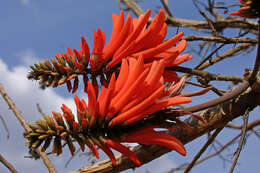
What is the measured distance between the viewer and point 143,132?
0.53 meters

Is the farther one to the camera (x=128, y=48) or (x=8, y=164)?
(x=8, y=164)

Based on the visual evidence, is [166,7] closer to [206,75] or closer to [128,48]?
[206,75]

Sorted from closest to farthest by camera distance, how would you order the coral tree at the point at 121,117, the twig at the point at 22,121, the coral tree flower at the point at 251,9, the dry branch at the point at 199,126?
the coral tree at the point at 121,117
the coral tree flower at the point at 251,9
the dry branch at the point at 199,126
the twig at the point at 22,121

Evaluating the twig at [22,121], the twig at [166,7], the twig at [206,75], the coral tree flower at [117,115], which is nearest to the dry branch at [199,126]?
the twig at [206,75]

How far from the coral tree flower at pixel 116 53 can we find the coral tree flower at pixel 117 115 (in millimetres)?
153

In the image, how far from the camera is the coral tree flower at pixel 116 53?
680 mm

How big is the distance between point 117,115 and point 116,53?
214 mm

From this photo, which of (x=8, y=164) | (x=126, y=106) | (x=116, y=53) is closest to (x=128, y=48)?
(x=116, y=53)

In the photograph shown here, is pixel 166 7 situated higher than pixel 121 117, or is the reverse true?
pixel 166 7

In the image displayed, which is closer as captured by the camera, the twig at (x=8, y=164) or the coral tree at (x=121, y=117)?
the coral tree at (x=121, y=117)

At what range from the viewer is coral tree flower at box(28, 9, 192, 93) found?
0.68 m

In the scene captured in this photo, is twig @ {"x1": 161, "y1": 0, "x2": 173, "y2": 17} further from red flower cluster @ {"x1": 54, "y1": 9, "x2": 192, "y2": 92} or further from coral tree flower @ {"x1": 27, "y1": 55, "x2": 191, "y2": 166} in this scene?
coral tree flower @ {"x1": 27, "y1": 55, "x2": 191, "y2": 166}

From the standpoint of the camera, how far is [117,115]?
538 mm

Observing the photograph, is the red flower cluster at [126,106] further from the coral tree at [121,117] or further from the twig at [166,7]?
the twig at [166,7]
